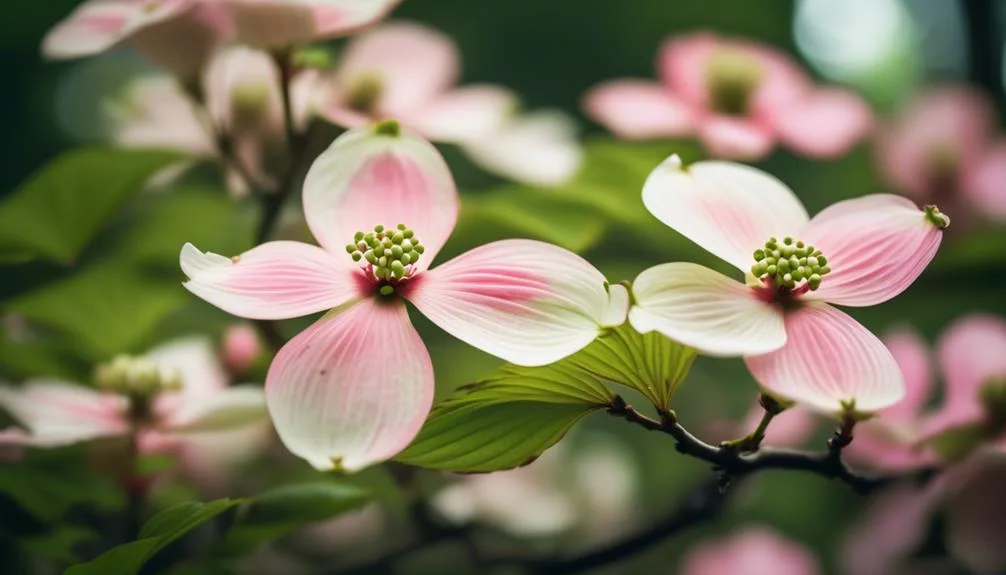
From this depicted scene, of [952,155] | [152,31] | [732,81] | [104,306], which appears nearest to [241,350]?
[104,306]

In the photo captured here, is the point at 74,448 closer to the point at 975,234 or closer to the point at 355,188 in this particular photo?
the point at 355,188

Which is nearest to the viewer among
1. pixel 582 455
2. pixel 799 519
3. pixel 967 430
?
pixel 967 430

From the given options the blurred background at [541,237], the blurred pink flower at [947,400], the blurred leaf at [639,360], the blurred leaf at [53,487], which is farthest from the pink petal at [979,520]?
the blurred leaf at [53,487]

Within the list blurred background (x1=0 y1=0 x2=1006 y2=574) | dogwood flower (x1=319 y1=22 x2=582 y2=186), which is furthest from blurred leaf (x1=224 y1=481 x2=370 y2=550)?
dogwood flower (x1=319 y1=22 x2=582 y2=186)

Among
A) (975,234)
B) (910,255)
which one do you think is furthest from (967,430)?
(975,234)

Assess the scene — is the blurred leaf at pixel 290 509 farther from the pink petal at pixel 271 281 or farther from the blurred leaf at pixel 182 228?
the blurred leaf at pixel 182 228
